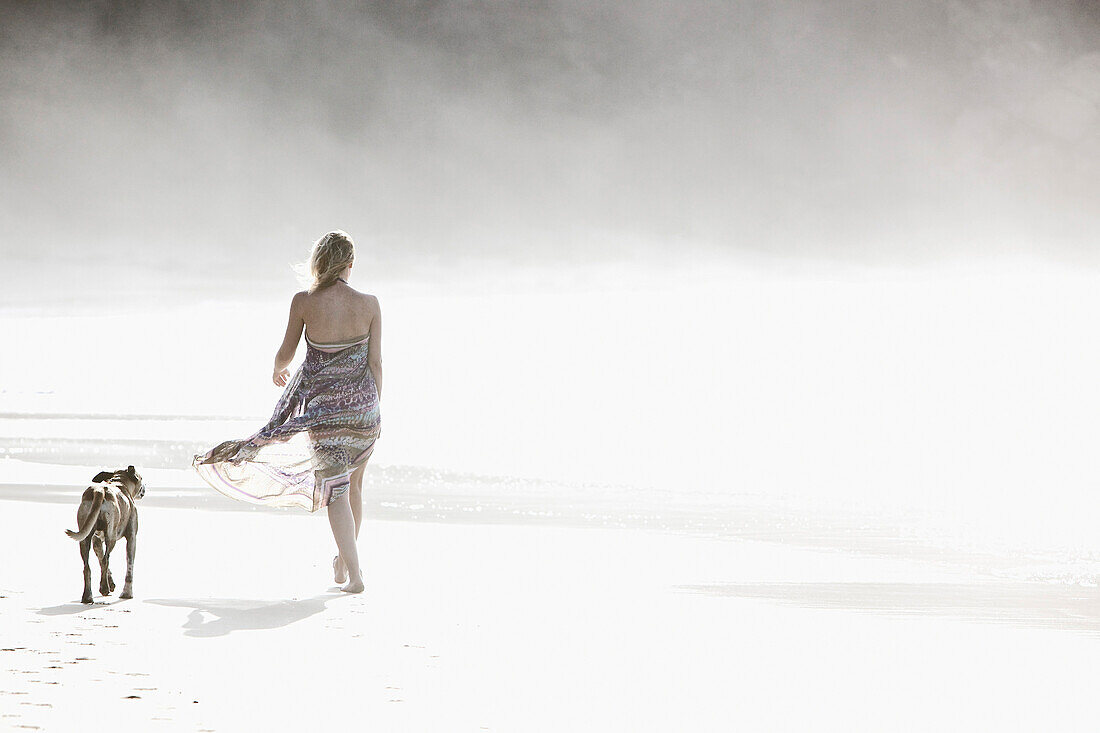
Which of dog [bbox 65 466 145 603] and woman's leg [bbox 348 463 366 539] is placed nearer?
dog [bbox 65 466 145 603]

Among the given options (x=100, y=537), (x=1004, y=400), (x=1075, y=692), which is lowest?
(x=1075, y=692)

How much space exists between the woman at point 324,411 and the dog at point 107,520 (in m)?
0.48

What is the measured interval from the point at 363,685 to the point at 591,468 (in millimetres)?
13341

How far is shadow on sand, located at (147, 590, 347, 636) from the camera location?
5.29 meters

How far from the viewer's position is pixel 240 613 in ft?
18.7

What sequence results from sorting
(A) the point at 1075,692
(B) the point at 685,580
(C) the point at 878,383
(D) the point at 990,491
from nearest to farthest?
1. (A) the point at 1075,692
2. (B) the point at 685,580
3. (D) the point at 990,491
4. (C) the point at 878,383

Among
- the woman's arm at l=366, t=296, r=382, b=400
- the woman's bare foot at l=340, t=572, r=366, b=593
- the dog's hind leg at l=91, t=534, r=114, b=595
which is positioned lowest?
the woman's bare foot at l=340, t=572, r=366, b=593

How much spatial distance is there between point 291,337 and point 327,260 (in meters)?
0.48

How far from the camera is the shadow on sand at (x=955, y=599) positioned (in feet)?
20.6

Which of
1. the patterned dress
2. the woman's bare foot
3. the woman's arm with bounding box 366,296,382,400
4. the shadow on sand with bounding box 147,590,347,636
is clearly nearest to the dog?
the shadow on sand with bounding box 147,590,347,636

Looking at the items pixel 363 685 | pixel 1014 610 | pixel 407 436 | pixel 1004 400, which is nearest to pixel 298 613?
pixel 363 685

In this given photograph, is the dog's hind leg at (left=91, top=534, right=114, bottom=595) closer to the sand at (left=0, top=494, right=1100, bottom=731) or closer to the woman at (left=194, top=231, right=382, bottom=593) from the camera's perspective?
the sand at (left=0, top=494, right=1100, bottom=731)

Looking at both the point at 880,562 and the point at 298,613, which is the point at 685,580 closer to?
the point at 880,562

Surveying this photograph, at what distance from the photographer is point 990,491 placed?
1454cm
